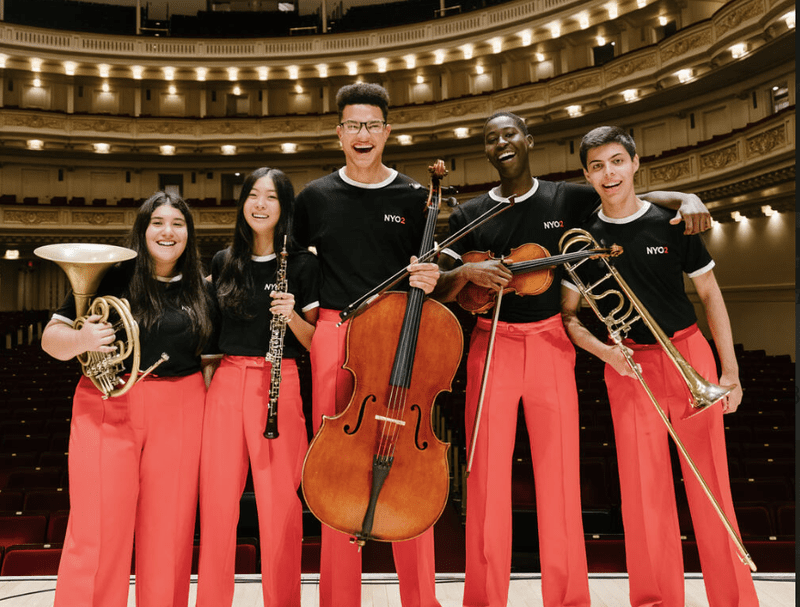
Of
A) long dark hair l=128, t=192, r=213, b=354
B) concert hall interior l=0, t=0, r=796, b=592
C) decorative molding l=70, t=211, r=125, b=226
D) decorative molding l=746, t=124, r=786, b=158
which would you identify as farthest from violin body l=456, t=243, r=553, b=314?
decorative molding l=70, t=211, r=125, b=226

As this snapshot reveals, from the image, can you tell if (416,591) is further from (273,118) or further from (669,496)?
(273,118)

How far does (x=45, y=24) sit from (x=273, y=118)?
26.8 ft

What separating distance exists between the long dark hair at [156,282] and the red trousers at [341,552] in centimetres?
45

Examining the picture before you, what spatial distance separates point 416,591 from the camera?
7.36 feet

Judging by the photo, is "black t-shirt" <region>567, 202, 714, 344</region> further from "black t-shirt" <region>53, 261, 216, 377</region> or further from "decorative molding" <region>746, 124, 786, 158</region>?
"decorative molding" <region>746, 124, 786, 158</region>

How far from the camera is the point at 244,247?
2.38 metres

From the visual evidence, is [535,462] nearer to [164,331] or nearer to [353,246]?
[353,246]

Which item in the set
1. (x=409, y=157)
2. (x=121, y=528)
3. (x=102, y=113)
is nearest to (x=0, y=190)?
(x=102, y=113)

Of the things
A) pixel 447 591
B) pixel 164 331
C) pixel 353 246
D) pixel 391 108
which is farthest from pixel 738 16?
pixel 164 331

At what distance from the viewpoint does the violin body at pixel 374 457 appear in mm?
1965

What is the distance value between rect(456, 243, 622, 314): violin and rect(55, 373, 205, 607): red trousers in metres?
1.15

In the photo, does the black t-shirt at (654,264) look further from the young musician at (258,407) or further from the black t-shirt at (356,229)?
the young musician at (258,407)

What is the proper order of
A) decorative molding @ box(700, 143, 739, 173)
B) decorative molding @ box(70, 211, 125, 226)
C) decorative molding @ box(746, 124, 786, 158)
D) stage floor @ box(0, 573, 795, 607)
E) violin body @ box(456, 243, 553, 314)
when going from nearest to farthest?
violin body @ box(456, 243, 553, 314) → stage floor @ box(0, 573, 795, 607) → decorative molding @ box(746, 124, 786, 158) → decorative molding @ box(700, 143, 739, 173) → decorative molding @ box(70, 211, 125, 226)

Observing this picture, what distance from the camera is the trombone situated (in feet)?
6.81
